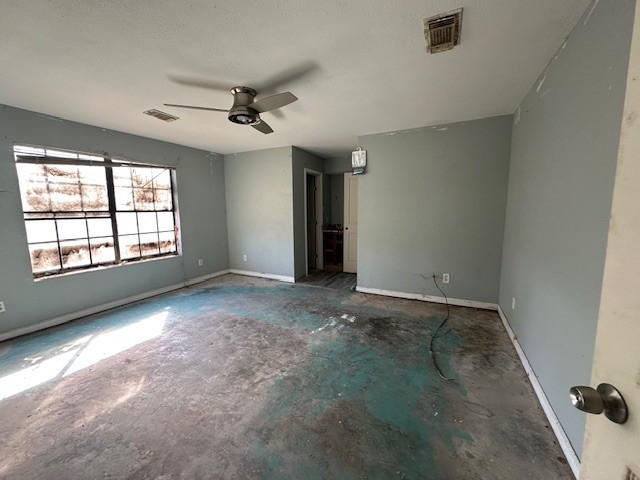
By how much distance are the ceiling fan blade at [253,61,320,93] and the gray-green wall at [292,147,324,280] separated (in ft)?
7.15

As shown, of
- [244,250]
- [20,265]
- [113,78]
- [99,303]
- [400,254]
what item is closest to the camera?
[113,78]

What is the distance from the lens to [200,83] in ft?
7.23

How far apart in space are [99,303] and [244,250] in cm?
237

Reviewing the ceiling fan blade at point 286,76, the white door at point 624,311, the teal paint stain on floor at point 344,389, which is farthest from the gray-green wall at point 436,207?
the white door at point 624,311

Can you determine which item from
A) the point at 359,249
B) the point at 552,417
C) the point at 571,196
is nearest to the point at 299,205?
the point at 359,249

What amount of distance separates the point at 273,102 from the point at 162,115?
1.70 metres

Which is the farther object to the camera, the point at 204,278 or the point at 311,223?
the point at 311,223

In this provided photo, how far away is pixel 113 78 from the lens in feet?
6.95

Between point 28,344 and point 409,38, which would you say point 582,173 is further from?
point 28,344

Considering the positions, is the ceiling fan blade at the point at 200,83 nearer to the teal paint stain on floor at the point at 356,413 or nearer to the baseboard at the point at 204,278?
the teal paint stain on floor at the point at 356,413

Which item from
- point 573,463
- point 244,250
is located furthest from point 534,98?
point 244,250

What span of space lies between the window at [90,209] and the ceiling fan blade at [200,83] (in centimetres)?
210

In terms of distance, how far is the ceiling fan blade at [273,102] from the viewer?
1.98m

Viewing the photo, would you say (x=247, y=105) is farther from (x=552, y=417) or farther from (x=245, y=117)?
(x=552, y=417)
